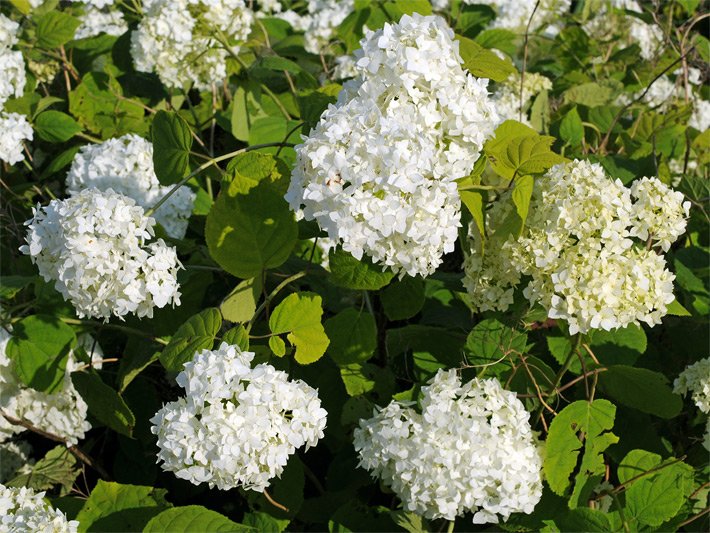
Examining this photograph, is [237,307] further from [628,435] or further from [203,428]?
[628,435]

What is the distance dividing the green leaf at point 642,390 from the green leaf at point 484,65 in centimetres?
72

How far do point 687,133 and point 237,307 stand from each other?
1658 millimetres

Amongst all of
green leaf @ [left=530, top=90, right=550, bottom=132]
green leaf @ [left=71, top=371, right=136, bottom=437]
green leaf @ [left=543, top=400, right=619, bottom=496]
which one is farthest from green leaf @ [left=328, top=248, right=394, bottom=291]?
green leaf @ [left=530, top=90, right=550, bottom=132]

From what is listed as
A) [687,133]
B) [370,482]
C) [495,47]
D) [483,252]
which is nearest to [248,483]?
[370,482]

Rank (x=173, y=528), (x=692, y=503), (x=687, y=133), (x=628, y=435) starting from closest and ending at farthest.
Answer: (x=173, y=528) → (x=692, y=503) → (x=628, y=435) → (x=687, y=133)

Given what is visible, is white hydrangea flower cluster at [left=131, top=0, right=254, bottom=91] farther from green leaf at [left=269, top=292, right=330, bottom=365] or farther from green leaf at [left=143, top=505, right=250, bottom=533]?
green leaf at [left=143, top=505, right=250, bottom=533]

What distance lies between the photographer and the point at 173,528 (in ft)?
5.40

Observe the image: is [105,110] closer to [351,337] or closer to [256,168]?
[256,168]

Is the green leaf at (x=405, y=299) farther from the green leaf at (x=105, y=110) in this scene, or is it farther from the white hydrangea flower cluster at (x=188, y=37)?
the green leaf at (x=105, y=110)

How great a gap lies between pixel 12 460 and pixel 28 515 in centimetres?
86

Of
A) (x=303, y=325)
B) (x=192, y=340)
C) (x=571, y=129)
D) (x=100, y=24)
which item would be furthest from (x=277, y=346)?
(x=100, y=24)

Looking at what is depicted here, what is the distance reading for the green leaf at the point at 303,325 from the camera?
1.67 metres

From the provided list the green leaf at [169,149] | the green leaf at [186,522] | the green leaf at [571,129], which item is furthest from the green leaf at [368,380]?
the green leaf at [571,129]

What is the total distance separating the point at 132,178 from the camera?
8.00 ft
